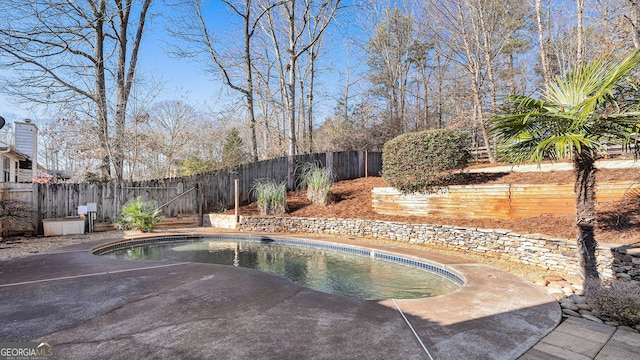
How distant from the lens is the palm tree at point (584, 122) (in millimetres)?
2617

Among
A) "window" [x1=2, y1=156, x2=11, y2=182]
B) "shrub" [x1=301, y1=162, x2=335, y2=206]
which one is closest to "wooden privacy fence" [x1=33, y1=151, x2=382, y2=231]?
"shrub" [x1=301, y1=162, x2=335, y2=206]

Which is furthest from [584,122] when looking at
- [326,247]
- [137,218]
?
[137,218]

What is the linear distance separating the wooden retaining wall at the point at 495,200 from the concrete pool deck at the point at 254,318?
205cm

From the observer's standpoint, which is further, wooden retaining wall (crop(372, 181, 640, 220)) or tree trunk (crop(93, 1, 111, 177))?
tree trunk (crop(93, 1, 111, 177))

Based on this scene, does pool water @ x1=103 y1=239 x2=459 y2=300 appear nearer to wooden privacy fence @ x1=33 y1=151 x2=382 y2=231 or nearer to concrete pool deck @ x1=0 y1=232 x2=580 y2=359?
concrete pool deck @ x1=0 y1=232 x2=580 y2=359

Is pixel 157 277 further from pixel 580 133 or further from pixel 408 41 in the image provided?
pixel 408 41

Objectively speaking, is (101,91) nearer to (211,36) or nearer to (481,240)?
(211,36)

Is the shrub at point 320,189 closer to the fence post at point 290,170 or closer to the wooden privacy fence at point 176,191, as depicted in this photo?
the fence post at point 290,170

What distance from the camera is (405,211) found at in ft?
23.6

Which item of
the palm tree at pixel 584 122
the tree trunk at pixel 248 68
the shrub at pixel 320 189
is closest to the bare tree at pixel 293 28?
the tree trunk at pixel 248 68

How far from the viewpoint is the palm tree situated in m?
2.62

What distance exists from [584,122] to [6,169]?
1533cm

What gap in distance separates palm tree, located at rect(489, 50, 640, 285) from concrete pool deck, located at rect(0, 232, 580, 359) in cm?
98

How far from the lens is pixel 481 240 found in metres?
5.21
